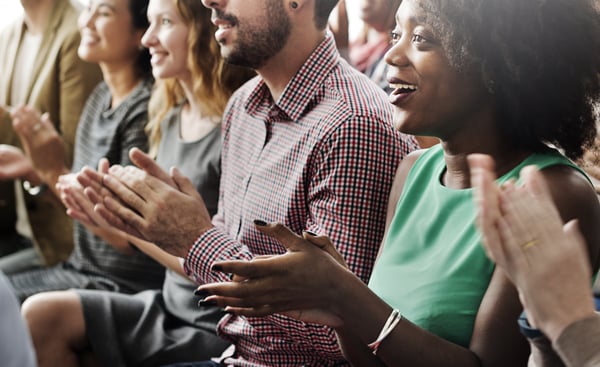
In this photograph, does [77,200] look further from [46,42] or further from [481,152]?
[46,42]

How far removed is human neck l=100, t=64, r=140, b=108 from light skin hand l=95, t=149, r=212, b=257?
89cm

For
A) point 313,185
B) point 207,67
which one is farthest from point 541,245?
point 207,67

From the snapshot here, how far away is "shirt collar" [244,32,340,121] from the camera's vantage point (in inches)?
56.5

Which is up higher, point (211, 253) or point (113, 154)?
point (211, 253)

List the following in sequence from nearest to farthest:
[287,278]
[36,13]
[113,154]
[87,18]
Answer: [287,278] → [113,154] → [87,18] → [36,13]

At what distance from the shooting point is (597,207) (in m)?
1.00

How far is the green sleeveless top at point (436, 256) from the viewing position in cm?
105

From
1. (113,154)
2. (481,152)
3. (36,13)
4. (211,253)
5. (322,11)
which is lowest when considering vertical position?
(113,154)

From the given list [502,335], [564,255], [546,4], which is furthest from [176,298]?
[564,255]

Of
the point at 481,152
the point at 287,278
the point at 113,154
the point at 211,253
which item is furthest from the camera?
the point at 113,154

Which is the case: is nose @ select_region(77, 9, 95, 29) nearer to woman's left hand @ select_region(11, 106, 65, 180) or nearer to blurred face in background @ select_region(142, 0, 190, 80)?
woman's left hand @ select_region(11, 106, 65, 180)

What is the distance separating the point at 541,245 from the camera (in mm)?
760

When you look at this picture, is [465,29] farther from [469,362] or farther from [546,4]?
[469,362]

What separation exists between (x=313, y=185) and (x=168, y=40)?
664 mm
